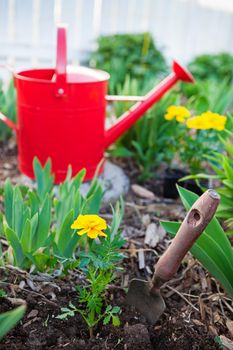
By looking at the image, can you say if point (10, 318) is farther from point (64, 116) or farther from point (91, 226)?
point (64, 116)

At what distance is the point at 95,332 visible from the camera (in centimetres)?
102

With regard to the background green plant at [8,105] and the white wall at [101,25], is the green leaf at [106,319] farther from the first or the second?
the white wall at [101,25]

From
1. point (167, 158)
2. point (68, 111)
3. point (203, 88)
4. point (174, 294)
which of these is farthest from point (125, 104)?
point (174, 294)

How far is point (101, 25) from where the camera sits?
3883mm

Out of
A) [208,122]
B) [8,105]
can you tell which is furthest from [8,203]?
[8,105]

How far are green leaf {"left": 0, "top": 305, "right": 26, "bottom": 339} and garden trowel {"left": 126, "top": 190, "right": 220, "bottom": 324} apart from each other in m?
0.35

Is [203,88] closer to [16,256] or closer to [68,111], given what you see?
[68,111]

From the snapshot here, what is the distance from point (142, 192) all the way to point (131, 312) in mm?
745

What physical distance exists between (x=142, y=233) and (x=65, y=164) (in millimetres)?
364

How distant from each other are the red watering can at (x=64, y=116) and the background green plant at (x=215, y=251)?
618 mm

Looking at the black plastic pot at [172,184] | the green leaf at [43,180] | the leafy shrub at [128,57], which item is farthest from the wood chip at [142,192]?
the leafy shrub at [128,57]

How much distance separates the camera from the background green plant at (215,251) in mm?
1057

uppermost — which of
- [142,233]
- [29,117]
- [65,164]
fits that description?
[29,117]

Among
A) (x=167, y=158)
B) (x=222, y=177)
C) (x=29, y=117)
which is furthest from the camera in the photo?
(x=167, y=158)
